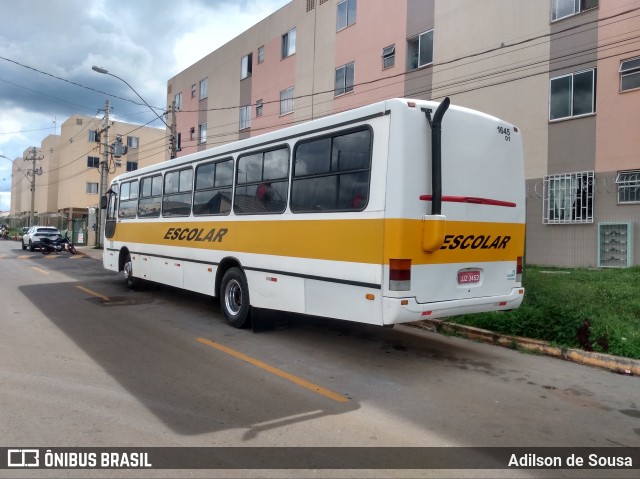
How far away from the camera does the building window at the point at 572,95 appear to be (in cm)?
1408

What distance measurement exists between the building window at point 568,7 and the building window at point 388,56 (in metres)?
6.44

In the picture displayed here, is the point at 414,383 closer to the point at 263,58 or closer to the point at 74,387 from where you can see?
the point at 74,387

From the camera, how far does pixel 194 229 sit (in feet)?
30.0

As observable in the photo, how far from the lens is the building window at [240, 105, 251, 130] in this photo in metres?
28.8

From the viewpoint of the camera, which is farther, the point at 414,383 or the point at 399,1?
the point at 399,1

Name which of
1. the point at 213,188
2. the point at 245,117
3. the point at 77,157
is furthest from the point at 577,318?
the point at 77,157

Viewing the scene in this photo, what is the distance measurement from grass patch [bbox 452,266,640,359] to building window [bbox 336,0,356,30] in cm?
1686

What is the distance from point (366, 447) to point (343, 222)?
106 inches

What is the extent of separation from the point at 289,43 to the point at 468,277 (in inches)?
917

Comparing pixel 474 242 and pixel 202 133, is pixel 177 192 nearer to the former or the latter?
pixel 474 242

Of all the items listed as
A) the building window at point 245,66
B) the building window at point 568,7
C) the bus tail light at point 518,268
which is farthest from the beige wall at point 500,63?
the building window at point 245,66

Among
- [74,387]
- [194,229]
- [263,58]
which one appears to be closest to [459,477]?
[74,387]

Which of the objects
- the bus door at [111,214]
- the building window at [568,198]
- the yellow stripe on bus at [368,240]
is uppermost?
the building window at [568,198]

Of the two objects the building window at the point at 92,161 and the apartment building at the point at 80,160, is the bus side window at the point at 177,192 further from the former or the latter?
the building window at the point at 92,161
